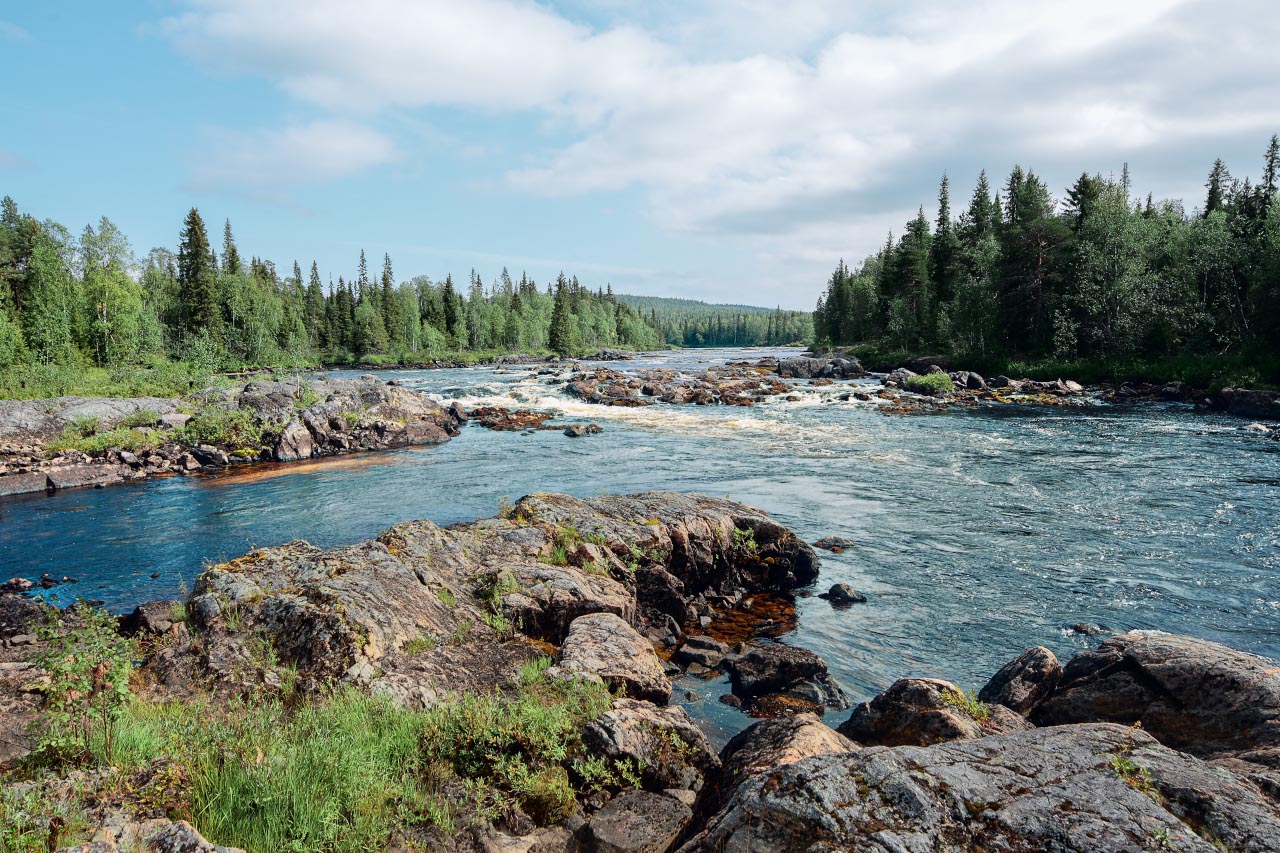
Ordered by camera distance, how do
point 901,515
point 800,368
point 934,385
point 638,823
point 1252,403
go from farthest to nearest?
point 800,368, point 934,385, point 1252,403, point 901,515, point 638,823

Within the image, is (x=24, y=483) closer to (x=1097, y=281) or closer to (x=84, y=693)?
(x=84, y=693)

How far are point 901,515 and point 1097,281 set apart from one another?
4748 centimetres

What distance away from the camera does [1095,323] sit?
52.7 meters

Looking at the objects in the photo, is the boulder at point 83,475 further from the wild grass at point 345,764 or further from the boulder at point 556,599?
the wild grass at point 345,764

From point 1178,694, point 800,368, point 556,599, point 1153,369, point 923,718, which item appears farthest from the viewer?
point 800,368

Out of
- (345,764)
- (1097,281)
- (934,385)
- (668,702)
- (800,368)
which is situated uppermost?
(1097,281)

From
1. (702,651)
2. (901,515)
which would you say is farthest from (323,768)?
(901,515)

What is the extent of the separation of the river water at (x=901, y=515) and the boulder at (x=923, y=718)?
2.00 m

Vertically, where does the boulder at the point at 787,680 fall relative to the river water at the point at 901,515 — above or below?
below

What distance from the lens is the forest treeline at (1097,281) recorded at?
45500 mm

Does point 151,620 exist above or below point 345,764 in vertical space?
below

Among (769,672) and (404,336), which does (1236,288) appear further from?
(404,336)

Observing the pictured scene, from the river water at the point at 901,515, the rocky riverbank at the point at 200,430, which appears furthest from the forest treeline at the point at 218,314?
the river water at the point at 901,515

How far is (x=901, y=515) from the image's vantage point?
1936 centimetres
